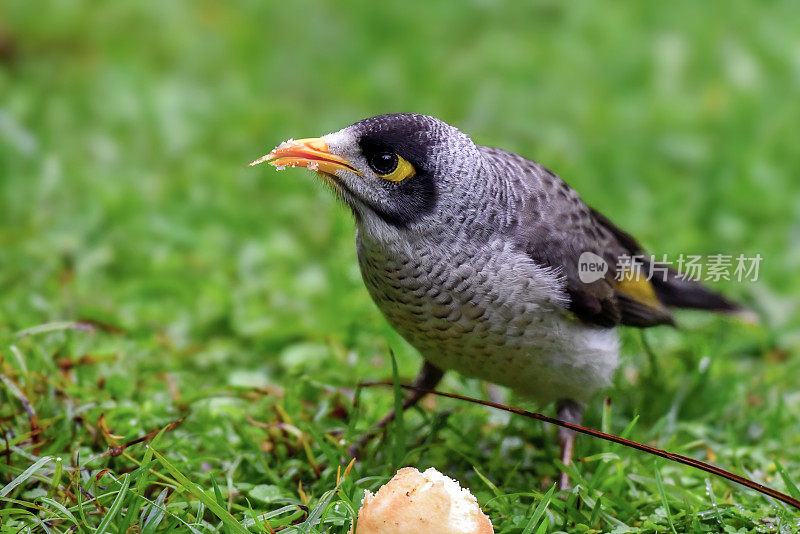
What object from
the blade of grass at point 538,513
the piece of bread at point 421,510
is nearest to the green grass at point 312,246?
the blade of grass at point 538,513

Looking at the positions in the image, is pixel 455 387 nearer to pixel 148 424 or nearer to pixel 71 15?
pixel 148 424

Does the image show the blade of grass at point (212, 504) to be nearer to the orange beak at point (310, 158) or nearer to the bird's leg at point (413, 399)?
the bird's leg at point (413, 399)

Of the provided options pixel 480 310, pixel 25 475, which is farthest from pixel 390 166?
pixel 25 475

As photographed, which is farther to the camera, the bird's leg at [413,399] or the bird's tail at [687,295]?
the bird's tail at [687,295]

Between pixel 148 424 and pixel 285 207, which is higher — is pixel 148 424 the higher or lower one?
the lower one

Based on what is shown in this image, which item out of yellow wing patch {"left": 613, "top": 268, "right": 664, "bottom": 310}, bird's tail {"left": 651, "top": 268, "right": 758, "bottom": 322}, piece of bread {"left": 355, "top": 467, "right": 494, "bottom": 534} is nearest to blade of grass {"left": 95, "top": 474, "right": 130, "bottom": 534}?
piece of bread {"left": 355, "top": 467, "right": 494, "bottom": 534}

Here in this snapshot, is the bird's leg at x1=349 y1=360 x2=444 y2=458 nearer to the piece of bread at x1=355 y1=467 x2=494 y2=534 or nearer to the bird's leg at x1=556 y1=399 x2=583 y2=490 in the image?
the bird's leg at x1=556 y1=399 x2=583 y2=490

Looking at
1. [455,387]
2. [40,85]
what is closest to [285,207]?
[455,387]
